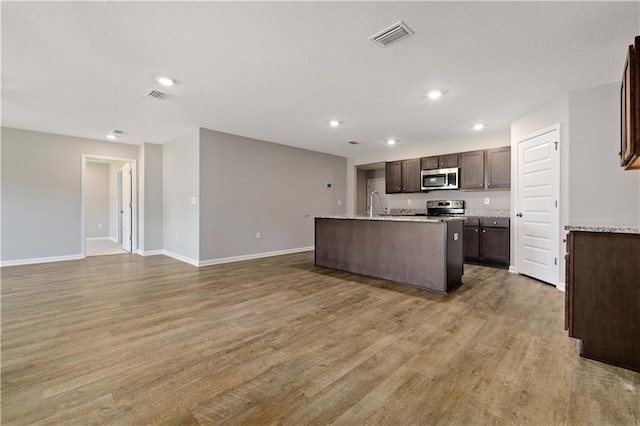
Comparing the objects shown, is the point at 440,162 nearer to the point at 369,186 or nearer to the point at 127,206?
the point at 369,186

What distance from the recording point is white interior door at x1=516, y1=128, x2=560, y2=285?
3.75m

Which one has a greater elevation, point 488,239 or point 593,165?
point 593,165

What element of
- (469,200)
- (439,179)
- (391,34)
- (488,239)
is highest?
(391,34)

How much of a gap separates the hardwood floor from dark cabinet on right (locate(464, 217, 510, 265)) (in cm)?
143

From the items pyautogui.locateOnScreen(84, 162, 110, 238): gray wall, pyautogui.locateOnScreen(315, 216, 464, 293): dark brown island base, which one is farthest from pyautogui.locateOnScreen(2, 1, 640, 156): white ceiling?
pyautogui.locateOnScreen(84, 162, 110, 238): gray wall

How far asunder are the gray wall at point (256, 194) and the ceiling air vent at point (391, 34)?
12.4 ft

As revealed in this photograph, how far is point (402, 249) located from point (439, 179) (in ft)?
8.81

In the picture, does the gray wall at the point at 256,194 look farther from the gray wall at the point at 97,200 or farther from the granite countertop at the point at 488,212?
the gray wall at the point at 97,200

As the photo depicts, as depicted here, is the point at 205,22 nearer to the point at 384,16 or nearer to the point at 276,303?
the point at 384,16

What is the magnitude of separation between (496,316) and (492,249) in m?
2.62

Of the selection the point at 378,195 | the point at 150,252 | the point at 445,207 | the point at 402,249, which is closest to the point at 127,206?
the point at 150,252

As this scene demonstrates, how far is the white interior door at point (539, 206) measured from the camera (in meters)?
3.75

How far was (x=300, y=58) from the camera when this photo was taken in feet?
8.82

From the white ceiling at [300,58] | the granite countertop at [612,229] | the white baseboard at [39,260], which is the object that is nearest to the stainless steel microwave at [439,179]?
the white ceiling at [300,58]
